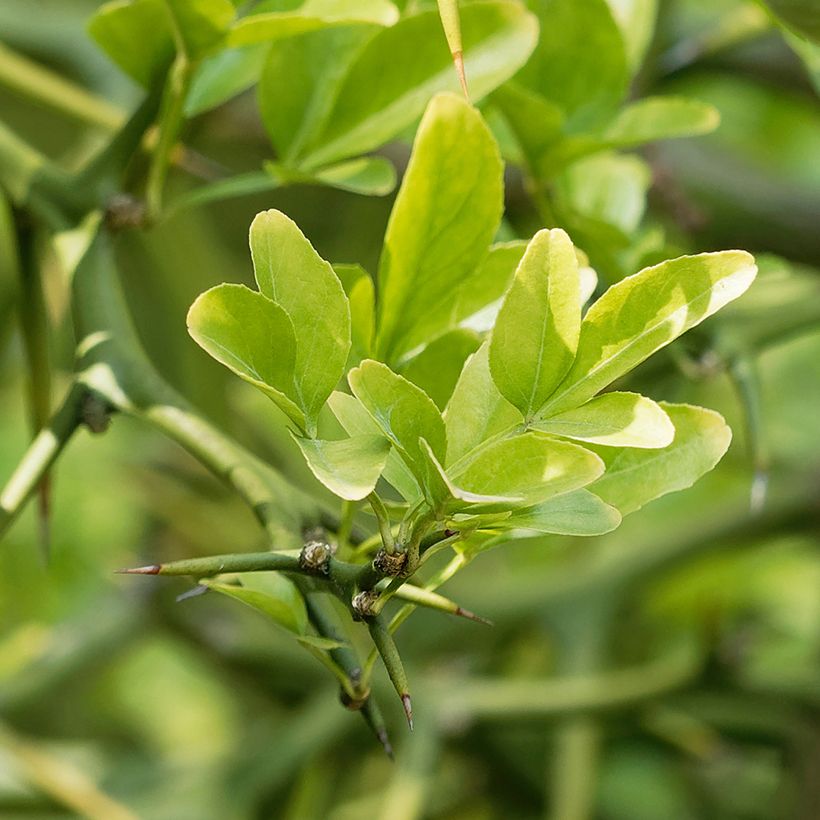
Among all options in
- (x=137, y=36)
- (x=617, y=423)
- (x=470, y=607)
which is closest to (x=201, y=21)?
(x=137, y=36)

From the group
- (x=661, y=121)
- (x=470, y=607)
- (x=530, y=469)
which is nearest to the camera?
(x=530, y=469)

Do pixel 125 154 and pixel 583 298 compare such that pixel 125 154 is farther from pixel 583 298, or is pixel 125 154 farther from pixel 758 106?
pixel 758 106

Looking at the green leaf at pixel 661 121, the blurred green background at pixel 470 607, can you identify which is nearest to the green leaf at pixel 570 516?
the green leaf at pixel 661 121

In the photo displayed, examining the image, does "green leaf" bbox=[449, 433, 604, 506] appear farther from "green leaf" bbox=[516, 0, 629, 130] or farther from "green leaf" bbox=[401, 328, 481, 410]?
"green leaf" bbox=[516, 0, 629, 130]

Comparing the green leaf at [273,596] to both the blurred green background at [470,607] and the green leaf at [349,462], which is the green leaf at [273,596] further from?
the blurred green background at [470,607]

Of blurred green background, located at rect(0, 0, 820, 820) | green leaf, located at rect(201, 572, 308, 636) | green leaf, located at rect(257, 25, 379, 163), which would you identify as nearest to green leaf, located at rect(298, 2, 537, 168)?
green leaf, located at rect(257, 25, 379, 163)

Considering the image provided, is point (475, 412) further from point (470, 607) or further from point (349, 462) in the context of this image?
point (470, 607)

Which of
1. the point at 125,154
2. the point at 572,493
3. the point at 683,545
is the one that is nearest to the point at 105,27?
the point at 125,154
